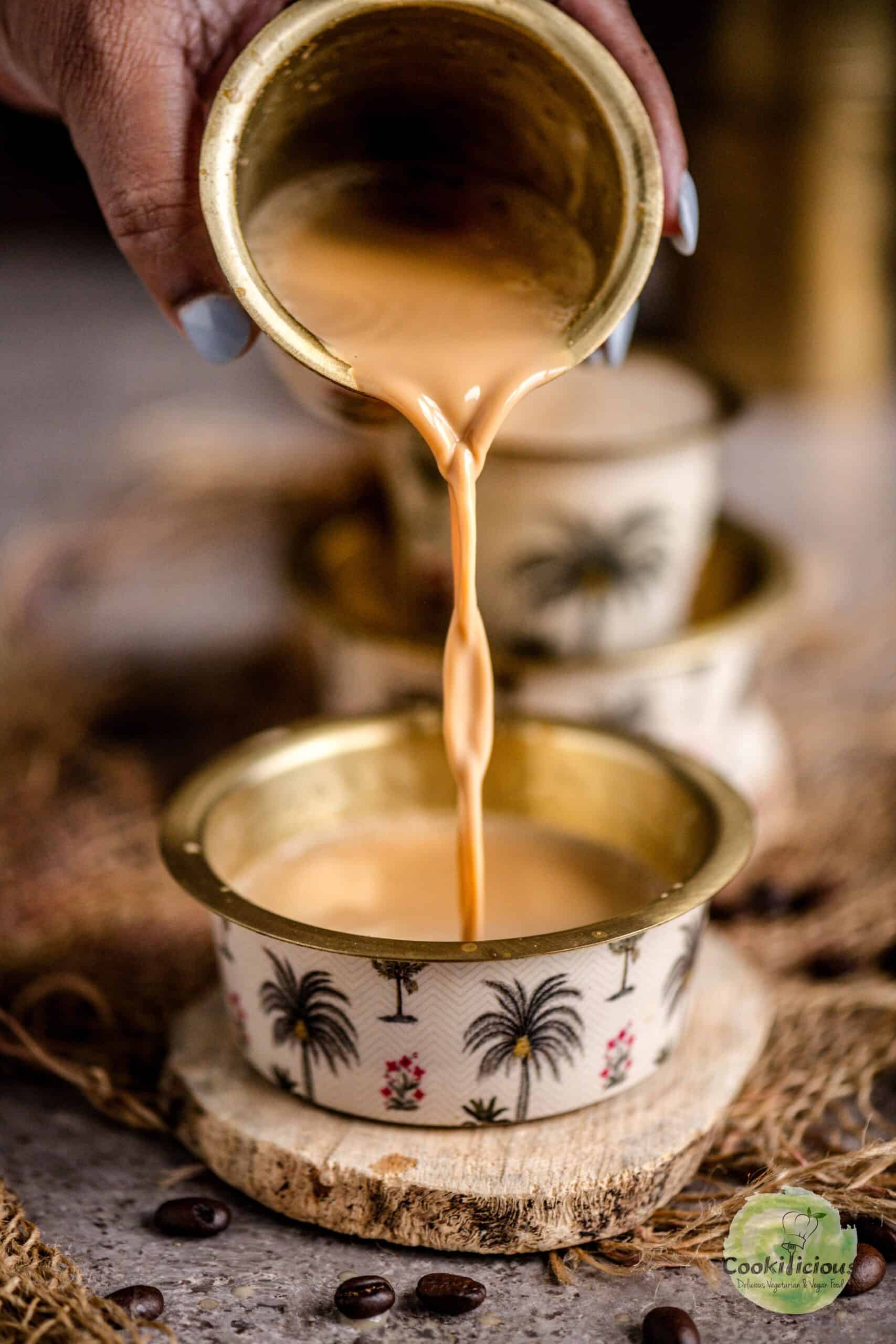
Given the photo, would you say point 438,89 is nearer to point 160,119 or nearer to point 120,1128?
point 160,119

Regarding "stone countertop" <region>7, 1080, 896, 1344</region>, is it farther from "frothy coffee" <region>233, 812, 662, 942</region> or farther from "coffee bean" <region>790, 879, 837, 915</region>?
"coffee bean" <region>790, 879, 837, 915</region>

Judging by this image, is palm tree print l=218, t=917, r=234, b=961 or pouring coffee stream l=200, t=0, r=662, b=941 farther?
palm tree print l=218, t=917, r=234, b=961

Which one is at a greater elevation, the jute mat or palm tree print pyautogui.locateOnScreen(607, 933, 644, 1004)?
palm tree print pyautogui.locateOnScreen(607, 933, 644, 1004)

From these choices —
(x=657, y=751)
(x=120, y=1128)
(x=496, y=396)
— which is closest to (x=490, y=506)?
(x=657, y=751)

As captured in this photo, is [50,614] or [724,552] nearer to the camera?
[724,552]

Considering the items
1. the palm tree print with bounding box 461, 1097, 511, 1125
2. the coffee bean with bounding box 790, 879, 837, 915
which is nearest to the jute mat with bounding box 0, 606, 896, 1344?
the coffee bean with bounding box 790, 879, 837, 915

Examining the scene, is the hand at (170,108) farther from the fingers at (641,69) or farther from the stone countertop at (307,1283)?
the stone countertop at (307,1283)
